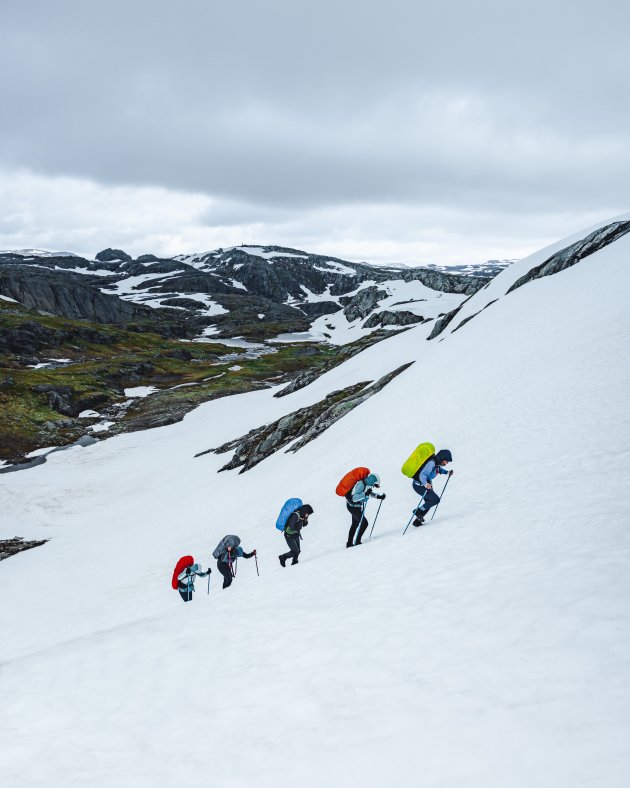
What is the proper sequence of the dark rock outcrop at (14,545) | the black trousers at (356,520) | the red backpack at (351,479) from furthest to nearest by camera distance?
1. the dark rock outcrop at (14,545)
2. the black trousers at (356,520)
3. the red backpack at (351,479)

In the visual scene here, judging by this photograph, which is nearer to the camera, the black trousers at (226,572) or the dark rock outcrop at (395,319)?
the black trousers at (226,572)

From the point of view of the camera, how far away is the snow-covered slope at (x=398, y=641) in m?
5.31

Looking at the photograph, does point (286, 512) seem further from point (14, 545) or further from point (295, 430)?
point (14, 545)

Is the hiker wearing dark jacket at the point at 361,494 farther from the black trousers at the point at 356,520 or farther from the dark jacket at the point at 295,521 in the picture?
the dark jacket at the point at 295,521

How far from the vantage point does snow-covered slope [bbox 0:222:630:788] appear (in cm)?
531

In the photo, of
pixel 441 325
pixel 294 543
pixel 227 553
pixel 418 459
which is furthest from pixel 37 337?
pixel 418 459

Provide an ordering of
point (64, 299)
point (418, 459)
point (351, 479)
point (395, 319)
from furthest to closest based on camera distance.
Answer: point (64, 299), point (395, 319), point (351, 479), point (418, 459)

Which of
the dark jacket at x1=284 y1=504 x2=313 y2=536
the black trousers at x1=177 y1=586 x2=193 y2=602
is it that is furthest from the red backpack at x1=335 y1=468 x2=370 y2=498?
the black trousers at x1=177 y1=586 x2=193 y2=602

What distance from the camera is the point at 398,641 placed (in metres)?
7.47

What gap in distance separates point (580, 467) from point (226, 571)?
11.6 metres

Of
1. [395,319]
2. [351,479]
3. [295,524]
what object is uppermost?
[395,319]

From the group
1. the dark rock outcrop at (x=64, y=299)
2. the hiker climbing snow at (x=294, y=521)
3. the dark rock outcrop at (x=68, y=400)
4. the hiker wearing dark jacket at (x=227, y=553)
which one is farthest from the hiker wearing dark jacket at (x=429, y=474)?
the dark rock outcrop at (x=64, y=299)

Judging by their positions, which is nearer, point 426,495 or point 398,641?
point 398,641

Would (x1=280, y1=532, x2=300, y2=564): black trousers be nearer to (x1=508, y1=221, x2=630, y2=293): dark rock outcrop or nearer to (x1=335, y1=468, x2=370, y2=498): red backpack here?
(x1=335, y1=468, x2=370, y2=498): red backpack
